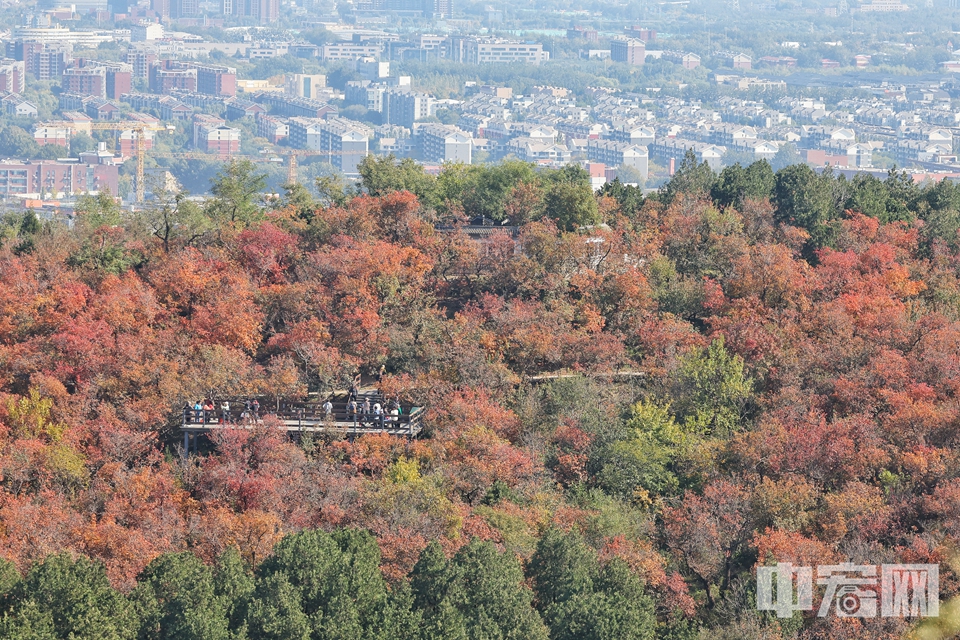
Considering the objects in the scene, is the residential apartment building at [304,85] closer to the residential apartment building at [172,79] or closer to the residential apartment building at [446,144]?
the residential apartment building at [172,79]

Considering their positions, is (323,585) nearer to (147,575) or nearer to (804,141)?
(147,575)

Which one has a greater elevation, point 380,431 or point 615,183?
point 615,183

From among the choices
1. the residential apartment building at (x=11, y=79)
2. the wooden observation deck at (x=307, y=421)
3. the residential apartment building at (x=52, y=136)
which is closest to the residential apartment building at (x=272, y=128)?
the residential apartment building at (x=52, y=136)

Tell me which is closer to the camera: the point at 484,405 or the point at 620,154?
the point at 484,405

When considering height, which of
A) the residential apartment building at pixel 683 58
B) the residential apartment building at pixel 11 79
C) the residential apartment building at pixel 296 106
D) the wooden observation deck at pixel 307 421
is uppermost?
the residential apartment building at pixel 683 58

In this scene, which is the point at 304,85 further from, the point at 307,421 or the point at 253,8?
the point at 307,421

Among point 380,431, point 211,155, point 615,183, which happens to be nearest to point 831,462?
point 380,431

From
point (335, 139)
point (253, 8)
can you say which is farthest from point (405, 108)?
point (253, 8)

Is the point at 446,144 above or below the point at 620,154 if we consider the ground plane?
above

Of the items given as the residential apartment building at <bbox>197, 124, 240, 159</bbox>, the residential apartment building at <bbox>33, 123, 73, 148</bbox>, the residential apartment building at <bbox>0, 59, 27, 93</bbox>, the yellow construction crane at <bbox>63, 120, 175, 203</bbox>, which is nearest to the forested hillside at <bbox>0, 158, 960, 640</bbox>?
the yellow construction crane at <bbox>63, 120, 175, 203</bbox>
